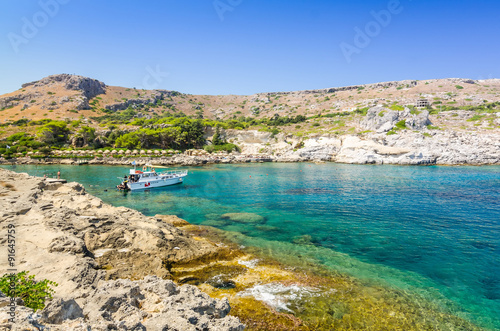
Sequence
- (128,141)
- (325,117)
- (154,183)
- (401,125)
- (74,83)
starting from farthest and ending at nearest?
(74,83) < (325,117) < (128,141) < (401,125) < (154,183)

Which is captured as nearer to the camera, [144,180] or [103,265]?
[103,265]

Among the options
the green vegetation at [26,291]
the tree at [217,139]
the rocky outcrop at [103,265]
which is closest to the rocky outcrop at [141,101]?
the tree at [217,139]

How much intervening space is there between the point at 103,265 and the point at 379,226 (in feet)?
55.1

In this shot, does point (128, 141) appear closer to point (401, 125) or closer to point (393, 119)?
point (393, 119)

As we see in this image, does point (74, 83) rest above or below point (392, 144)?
above

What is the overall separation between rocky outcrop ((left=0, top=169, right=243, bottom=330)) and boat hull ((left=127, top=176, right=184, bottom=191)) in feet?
46.6

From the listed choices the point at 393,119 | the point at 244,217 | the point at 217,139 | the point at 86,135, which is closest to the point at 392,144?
the point at 393,119

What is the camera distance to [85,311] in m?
4.90

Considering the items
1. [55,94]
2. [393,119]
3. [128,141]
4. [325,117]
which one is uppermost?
[55,94]

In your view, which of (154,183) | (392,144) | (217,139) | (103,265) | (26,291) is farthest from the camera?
(217,139)

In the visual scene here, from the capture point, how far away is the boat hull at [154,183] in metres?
32.4

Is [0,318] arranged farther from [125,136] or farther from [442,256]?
[125,136]

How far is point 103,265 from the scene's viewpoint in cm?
962

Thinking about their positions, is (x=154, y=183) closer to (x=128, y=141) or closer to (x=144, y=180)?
(x=144, y=180)
